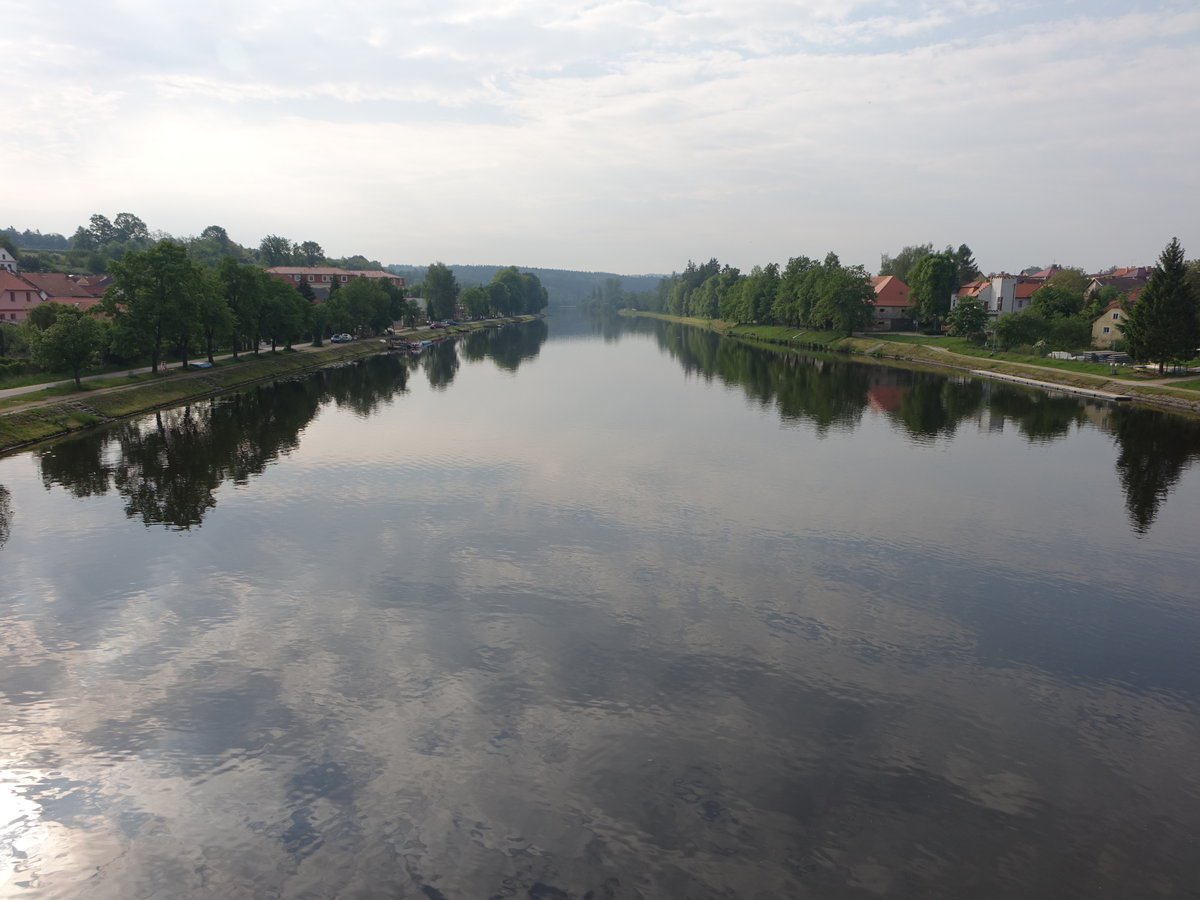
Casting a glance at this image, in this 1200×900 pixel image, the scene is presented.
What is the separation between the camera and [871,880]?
497 inches

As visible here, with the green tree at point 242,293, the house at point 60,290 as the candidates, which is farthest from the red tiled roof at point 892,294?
the house at point 60,290

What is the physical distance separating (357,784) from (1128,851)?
14.8 metres

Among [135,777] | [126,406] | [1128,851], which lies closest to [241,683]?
[135,777]

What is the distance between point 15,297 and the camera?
86562mm

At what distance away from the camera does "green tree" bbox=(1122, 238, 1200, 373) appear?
206 feet

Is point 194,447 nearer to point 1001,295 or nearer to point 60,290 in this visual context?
point 60,290

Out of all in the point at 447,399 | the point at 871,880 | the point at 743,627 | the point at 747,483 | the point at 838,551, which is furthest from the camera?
the point at 447,399

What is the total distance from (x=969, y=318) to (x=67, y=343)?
97.0 m

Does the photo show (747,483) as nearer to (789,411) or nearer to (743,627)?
(743,627)

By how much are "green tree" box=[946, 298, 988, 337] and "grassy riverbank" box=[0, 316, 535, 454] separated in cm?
8264

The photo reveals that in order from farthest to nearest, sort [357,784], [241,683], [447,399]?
1. [447,399]
2. [241,683]
3. [357,784]

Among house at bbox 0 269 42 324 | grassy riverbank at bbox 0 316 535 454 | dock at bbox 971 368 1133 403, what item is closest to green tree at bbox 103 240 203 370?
grassy riverbank at bbox 0 316 535 454

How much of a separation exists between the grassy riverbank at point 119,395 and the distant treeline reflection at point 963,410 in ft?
161

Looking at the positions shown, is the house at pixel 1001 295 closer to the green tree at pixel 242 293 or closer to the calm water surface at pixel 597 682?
the calm water surface at pixel 597 682
